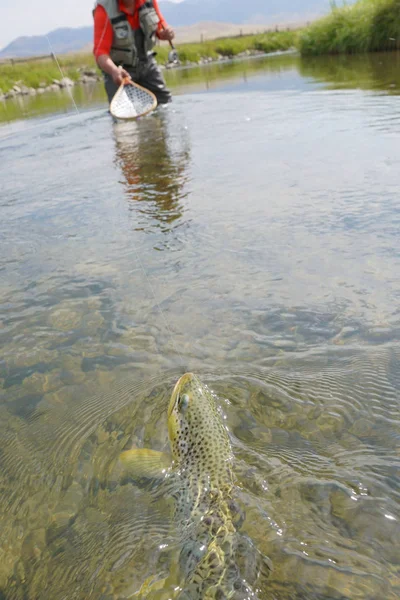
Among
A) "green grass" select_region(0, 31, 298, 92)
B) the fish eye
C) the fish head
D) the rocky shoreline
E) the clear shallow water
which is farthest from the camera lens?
"green grass" select_region(0, 31, 298, 92)

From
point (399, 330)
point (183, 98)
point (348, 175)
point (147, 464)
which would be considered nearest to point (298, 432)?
point (147, 464)

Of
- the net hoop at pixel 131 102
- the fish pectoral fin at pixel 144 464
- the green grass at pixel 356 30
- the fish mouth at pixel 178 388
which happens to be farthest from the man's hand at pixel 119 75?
the green grass at pixel 356 30

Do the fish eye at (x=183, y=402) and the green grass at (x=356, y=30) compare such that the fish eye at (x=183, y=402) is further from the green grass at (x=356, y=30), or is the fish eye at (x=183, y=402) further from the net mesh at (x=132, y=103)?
the green grass at (x=356, y=30)

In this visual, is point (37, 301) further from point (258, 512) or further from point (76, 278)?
point (258, 512)

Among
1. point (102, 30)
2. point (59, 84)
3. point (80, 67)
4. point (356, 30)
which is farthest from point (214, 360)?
point (80, 67)

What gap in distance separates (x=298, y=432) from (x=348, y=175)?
433cm

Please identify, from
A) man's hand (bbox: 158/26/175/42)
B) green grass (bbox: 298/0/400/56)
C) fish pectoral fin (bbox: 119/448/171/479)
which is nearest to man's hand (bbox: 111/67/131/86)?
man's hand (bbox: 158/26/175/42)

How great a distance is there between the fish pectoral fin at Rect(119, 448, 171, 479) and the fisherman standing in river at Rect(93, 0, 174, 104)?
10.8 m

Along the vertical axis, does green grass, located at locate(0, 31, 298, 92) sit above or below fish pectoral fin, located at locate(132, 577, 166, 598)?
above

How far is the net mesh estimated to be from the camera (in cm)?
1166

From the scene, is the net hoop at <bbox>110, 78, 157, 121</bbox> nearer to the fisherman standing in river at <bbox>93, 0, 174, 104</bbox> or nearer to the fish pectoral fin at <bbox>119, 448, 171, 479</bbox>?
the fisherman standing in river at <bbox>93, 0, 174, 104</bbox>

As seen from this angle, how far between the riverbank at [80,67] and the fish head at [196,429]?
28.5 meters

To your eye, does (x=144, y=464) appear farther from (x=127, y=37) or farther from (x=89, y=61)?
(x=89, y=61)

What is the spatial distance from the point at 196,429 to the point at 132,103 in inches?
440
